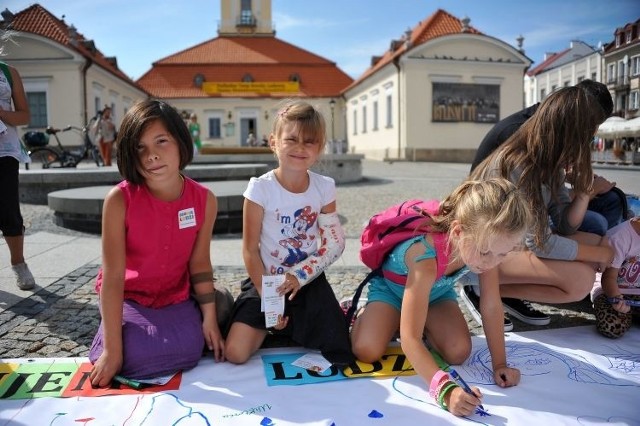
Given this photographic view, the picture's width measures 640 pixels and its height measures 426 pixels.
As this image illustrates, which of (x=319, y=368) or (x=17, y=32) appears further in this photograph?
(x=17, y=32)

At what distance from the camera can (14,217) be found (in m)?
3.45

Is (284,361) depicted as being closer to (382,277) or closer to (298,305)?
(298,305)

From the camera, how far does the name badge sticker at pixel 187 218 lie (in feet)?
7.84

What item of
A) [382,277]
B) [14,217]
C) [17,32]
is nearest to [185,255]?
[382,277]

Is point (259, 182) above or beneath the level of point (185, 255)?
above

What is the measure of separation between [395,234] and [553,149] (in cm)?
Answer: 90

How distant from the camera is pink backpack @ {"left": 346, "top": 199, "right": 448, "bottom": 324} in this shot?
7.38ft

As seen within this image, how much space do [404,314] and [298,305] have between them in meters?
0.67

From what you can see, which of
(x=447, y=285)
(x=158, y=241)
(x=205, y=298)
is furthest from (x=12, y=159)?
(x=447, y=285)

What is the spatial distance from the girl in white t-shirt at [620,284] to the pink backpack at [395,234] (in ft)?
3.58

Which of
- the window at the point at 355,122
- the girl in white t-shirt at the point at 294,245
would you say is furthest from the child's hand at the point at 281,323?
the window at the point at 355,122

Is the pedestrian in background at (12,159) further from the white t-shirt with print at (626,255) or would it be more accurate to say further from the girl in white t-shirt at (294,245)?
the white t-shirt with print at (626,255)

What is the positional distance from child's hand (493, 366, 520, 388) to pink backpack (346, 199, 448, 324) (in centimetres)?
46

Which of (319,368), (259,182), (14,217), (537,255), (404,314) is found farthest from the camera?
(14,217)
